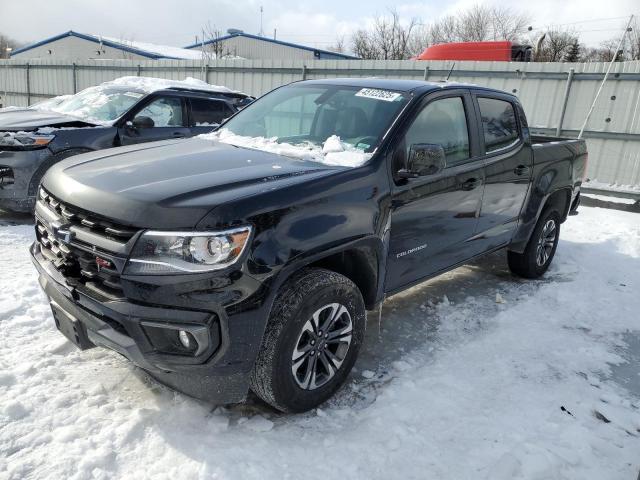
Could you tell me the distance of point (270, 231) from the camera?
235 centimetres

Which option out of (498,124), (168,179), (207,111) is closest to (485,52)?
(207,111)

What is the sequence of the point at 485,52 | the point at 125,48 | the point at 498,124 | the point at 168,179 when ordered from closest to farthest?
the point at 168,179
the point at 498,124
the point at 485,52
the point at 125,48

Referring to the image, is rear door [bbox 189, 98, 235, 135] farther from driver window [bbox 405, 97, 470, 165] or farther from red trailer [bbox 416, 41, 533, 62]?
red trailer [bbox 416, 41, 533, 62]

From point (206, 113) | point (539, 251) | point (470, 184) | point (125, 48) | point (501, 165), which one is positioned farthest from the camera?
point (125, 48)

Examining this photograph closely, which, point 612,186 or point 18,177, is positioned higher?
point 18,177

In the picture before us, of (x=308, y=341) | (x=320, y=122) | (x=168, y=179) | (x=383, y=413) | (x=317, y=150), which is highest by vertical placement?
(x=320, y=122)

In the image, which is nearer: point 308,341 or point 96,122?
point 308,341

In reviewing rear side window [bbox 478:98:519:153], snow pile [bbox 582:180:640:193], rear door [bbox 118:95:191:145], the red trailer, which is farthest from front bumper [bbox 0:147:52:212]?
the red trailer

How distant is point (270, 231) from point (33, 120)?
5221 mm

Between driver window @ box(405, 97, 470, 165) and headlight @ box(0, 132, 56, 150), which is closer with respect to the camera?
driver window @ box(405, 97, 470, 165)

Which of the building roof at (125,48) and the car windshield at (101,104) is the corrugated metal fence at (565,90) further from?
the building roof at (125,48)

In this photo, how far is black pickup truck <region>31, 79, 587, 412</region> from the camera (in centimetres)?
223

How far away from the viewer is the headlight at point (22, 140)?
555 cm

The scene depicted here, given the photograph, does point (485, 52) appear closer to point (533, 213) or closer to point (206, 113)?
point (206, 113)
